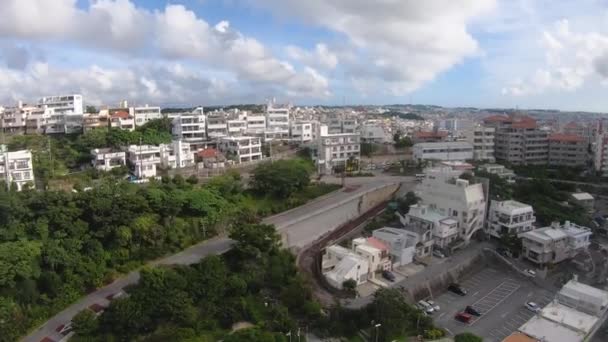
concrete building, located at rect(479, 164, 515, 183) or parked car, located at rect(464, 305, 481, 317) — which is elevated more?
concrete building, located at rect(479, 164, 515, 183)

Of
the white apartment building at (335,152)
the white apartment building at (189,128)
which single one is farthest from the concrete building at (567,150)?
the white apartment building at (189,128)

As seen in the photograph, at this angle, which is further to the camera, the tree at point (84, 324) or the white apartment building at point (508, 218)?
the white apartment building at point (508, 218)

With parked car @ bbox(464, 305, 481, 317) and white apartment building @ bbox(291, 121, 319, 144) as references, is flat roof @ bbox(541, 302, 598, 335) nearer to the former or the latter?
parked car @ bbox(464, 305, 481, 317)

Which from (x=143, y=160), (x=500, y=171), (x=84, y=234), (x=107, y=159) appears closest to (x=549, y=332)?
(x=84, y=234)

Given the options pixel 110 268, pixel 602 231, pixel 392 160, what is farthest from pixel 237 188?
pixel 602 231

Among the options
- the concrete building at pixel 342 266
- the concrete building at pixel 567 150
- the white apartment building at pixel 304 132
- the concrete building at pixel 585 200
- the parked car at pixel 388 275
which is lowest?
the parked car at pixel 388 275

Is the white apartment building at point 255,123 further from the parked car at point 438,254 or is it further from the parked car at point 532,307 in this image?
the parked car at point 532,307

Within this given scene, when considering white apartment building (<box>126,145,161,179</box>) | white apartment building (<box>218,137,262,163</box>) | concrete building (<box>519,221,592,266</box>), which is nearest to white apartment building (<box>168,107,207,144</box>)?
white apartment building (<box>218,137,262,163</box>)

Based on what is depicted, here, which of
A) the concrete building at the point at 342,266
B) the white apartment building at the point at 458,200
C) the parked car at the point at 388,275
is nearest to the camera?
the concrete building at the point at 342,266
